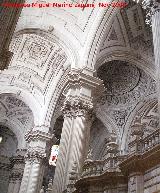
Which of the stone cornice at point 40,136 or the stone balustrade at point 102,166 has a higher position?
Answer: the stone cornice at point 40,136

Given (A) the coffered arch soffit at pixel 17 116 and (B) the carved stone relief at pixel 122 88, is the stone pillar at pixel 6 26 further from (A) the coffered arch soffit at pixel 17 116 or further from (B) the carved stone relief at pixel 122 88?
(A) the coffered arch soffit at pixel 17 116

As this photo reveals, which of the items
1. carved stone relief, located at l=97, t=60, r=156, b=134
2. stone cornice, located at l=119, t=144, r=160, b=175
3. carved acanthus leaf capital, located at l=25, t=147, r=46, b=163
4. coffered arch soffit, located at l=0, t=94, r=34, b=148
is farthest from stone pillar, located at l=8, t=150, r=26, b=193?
→ stone cornice, located at l=119, t=144, r=160, b=175

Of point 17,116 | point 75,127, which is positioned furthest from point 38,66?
point 75,127

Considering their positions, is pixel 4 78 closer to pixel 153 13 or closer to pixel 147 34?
pixel 147 34

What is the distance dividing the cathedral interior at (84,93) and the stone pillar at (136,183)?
23 mm

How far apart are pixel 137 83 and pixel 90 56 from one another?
15.2 feet

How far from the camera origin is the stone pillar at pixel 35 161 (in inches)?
673

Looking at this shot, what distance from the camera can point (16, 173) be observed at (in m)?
21.5

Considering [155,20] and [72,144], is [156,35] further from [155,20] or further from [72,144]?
[72,144]

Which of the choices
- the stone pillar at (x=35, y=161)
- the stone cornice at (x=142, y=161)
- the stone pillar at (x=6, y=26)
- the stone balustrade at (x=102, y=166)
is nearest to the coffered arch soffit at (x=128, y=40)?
the stone pillar at (x=35, y=161)

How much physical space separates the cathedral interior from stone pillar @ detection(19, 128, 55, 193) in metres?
0.05

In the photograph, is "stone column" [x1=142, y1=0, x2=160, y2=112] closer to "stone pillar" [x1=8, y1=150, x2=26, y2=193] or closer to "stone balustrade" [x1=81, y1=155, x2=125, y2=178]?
"stone balustrade" [x1=81, y1=155, x2=125, y2=178]

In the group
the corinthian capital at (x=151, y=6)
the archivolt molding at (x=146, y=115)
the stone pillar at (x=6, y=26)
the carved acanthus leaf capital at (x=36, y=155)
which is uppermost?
the archivolt molding at (x=146, y=115)

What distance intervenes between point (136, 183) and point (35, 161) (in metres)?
10.4
